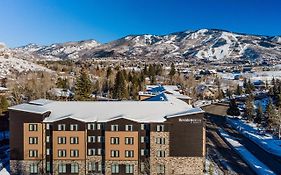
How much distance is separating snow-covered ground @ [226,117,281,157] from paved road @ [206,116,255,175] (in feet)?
18.7

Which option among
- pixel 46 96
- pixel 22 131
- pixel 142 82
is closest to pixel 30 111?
pixel 22 131

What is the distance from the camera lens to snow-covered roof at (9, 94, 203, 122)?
42156mm

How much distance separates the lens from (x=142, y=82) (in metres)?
104

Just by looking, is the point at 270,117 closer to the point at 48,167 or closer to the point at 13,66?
the point at 48,167

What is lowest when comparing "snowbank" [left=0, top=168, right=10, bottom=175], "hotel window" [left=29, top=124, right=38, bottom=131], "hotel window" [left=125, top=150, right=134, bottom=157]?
"snowbank" [left=0, top=168, right=10, bottom=175]

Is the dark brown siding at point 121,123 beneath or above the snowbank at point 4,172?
above

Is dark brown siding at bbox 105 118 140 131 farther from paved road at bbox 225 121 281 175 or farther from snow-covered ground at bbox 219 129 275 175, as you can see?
paved road at bbox 225 121 281 175

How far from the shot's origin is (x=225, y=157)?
4931cm

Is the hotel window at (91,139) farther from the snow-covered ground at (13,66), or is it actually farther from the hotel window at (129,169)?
the snow-covered ground at (13,66)

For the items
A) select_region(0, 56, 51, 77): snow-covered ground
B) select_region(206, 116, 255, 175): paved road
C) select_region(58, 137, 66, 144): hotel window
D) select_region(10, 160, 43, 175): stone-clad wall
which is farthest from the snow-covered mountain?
select_region(58, 137, 66, 144): hotel window

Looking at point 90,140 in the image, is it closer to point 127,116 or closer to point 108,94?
point 127,116

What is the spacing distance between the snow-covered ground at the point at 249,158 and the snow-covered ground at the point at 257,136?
142 inches

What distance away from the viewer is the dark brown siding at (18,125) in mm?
41438

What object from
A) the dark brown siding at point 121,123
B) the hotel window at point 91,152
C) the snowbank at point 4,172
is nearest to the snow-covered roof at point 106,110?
the dark brown siding at point 121,123
